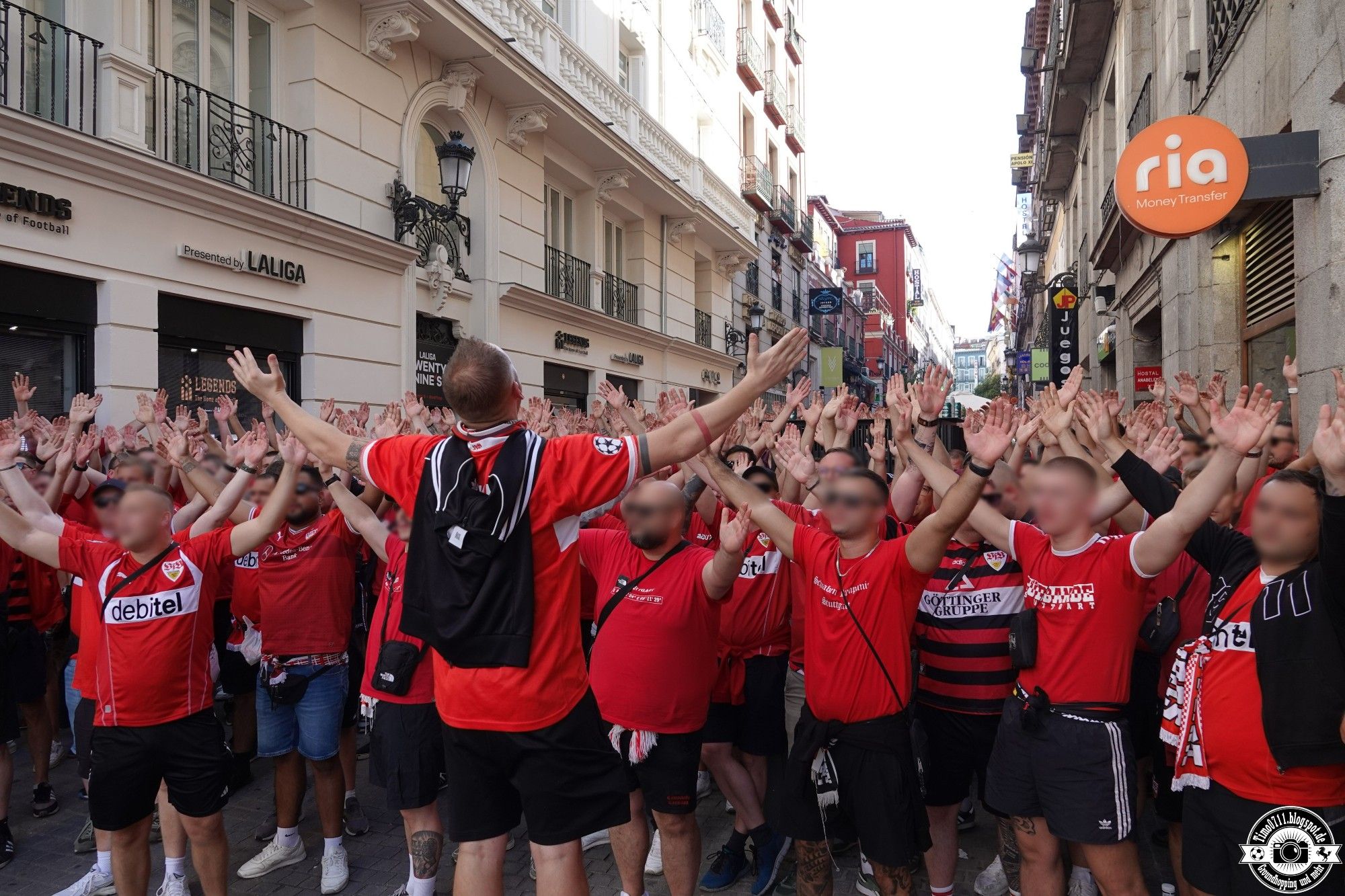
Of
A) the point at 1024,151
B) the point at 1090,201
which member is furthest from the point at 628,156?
the point at 1024,151

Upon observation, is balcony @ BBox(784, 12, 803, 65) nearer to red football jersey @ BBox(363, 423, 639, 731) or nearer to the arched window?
the arched window

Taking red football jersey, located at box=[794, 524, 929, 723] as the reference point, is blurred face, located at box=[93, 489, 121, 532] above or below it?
→ above

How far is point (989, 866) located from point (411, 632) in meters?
3.25

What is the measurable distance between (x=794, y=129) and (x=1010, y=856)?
104 ft

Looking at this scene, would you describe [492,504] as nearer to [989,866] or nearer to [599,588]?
[599,588]

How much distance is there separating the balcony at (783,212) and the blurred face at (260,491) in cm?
2554

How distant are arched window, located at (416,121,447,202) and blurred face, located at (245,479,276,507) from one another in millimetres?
8690

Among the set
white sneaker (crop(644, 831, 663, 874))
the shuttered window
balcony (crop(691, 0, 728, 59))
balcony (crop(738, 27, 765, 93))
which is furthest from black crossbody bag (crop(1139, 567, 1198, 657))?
balcony (crop(738, 27, 765, 93))

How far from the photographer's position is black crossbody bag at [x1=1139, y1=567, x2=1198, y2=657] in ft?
11.8

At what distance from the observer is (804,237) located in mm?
32750

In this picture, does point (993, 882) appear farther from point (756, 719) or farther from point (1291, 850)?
point (1291, 850)

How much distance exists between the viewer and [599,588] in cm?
429

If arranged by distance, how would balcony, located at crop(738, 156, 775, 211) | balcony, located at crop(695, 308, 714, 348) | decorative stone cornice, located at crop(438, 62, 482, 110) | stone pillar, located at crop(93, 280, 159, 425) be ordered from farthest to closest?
1. balcony, located at crop(738, 156, 775, 211)
2. balcony, located at crop(695, 308, 714, 348)
3. decorative stone cornice, located at crop(438, 62, 482, 110)
4. stone pillar, located at crop(93, 280, 159, 425)

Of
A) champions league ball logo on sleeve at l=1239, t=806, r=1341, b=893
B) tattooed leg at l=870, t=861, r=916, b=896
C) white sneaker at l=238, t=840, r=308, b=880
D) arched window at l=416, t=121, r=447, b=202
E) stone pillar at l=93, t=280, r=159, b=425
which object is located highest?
arched window at l=416, t=121, r=447, b=202
